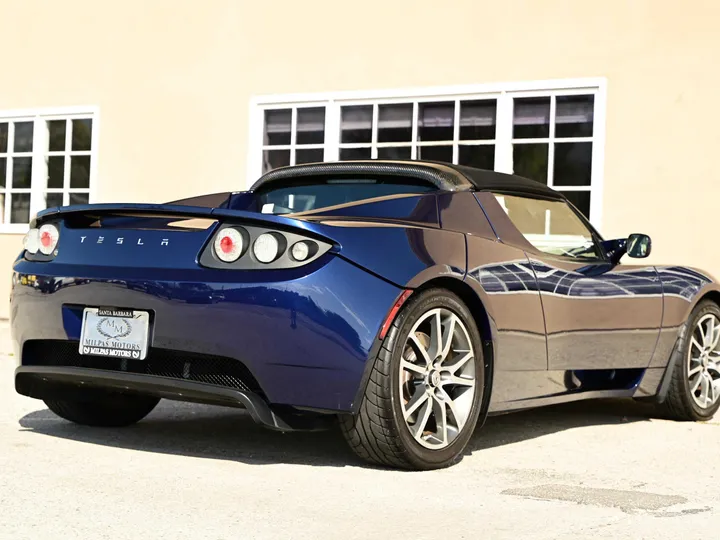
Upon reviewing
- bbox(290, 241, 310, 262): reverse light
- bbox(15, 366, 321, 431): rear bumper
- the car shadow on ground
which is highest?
bbox(290, 241, 310, 262): reverse light

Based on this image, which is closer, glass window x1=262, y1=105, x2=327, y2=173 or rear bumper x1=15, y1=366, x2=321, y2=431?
rear bumper x1=15, y1=366, x2=321, y2=431

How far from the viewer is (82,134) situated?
12617 mm

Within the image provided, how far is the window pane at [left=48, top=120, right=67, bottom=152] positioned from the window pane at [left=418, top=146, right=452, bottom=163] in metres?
4.51

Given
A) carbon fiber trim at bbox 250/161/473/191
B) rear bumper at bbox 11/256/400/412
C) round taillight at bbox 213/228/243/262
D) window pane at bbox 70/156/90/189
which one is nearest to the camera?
rear bumper at bbox 11/256/400/412

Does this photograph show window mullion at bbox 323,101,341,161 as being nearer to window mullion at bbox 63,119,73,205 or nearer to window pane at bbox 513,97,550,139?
window pane at bbox 513,97,550,139

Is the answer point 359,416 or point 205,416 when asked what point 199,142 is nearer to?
point 205,416

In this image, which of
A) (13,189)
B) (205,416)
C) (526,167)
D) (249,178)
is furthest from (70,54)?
(205,416)

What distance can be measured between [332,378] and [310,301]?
11.3 inches

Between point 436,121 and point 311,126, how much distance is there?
1.36m

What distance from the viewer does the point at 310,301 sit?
13.0ft

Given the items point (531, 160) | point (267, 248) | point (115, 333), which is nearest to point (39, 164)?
point (531, 160)

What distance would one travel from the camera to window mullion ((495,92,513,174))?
33.1 ft

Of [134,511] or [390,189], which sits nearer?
[134,511]

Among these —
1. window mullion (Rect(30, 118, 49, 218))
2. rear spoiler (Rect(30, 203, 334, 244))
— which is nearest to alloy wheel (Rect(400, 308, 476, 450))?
rear spoiler (Rect(30, 203, 334, 244))
